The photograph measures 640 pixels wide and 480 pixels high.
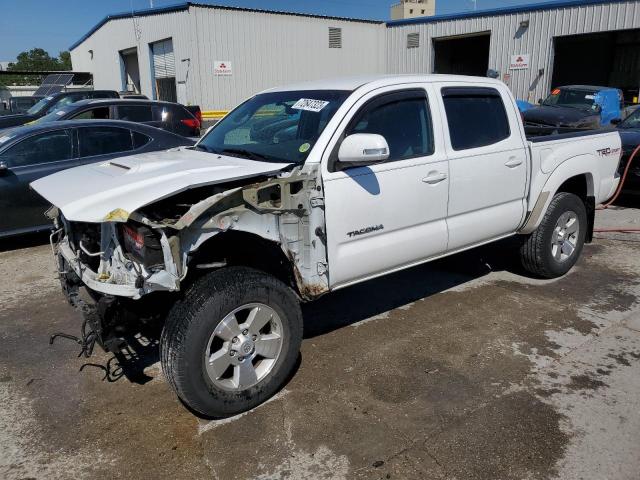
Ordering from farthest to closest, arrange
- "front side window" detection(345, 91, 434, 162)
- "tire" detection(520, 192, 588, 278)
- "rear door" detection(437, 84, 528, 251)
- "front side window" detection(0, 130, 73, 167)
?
"front side window" detection(0, 130, 73, 167) → "tire" detection(520, 192, 588, 278) → "rear door" detection(437, 84, 528, 251) → "front side window" detection(345, 91, 434, 162)

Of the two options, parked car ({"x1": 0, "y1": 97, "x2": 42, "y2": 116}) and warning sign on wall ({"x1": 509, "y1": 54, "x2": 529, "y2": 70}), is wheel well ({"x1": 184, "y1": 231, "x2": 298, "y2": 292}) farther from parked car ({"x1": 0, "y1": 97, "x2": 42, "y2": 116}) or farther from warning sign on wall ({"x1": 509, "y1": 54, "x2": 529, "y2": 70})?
warning sign on wall ({"x1": 509, "y1": 54, "x2": 529, "y2": 70})

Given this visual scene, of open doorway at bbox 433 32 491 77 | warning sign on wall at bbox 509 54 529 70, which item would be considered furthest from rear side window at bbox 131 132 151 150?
open doorway at bbox 433 32 491 77

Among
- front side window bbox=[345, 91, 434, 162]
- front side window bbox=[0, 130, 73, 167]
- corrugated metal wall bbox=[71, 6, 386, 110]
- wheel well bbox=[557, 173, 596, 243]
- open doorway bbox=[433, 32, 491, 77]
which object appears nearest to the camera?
front side window bbox=[345, 91, 434, 162]

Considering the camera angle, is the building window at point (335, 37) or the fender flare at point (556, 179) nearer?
the fender flare at point (556, 179)

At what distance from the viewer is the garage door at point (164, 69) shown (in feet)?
75.4

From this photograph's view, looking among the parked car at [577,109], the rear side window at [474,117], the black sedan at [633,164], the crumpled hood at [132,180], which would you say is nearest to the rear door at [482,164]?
the rear side window at [474,117]

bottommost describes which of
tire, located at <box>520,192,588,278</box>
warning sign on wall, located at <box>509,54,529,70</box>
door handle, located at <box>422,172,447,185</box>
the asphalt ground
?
the asphalt ground

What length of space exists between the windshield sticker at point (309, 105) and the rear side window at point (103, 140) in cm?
409

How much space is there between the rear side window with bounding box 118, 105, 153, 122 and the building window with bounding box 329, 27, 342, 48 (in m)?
15.9

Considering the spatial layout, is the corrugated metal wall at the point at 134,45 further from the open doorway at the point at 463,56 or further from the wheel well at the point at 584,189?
the wheel well at the point at 584,189

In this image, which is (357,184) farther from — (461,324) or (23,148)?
(23,148)

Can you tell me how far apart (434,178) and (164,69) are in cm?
2226

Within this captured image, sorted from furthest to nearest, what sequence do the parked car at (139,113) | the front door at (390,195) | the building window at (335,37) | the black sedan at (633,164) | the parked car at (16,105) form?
the building window at (335,37)
the parked car at (16,105)
the parked car at (139,113)
the black sedan at (633,164)
the front door at (390,195)

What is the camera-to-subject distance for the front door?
353 cm
